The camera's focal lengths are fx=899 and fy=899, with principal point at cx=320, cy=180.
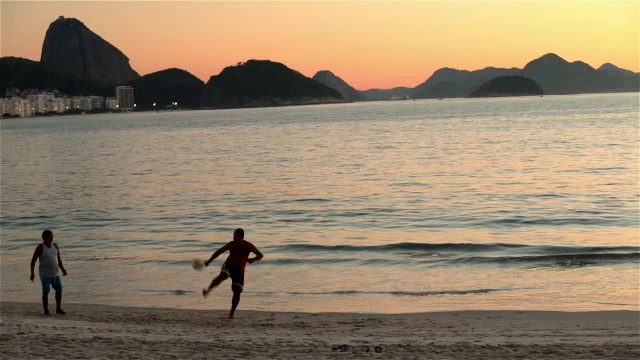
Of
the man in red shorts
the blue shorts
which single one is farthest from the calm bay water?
the blue shorts

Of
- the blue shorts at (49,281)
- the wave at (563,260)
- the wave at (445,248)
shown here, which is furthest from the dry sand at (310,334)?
the wave at (445,248)

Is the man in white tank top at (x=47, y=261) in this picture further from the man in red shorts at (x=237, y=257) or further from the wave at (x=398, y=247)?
the wave at (x=398, y=247)

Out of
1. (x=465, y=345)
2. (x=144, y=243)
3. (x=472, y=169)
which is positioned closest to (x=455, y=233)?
(x=144, y=243)

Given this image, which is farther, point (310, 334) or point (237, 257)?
point (237, 257)

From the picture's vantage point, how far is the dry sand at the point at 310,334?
35.5 feet

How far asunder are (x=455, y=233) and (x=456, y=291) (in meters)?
8.32

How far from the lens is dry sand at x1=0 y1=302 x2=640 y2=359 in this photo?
10.8 meters

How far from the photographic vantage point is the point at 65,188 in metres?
45.6

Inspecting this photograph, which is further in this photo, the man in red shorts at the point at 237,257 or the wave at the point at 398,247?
the wave at the point at 398,247

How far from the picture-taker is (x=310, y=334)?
41.9 ft

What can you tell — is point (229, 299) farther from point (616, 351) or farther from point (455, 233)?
point (455, 233)

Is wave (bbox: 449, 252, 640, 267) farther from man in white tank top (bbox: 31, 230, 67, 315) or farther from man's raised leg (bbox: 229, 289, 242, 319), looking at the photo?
man in white tank top (bbox: 31, 230, 67, 315)

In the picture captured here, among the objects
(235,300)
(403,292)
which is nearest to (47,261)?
(235,300)

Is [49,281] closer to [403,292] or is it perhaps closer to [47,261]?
[47,261]
